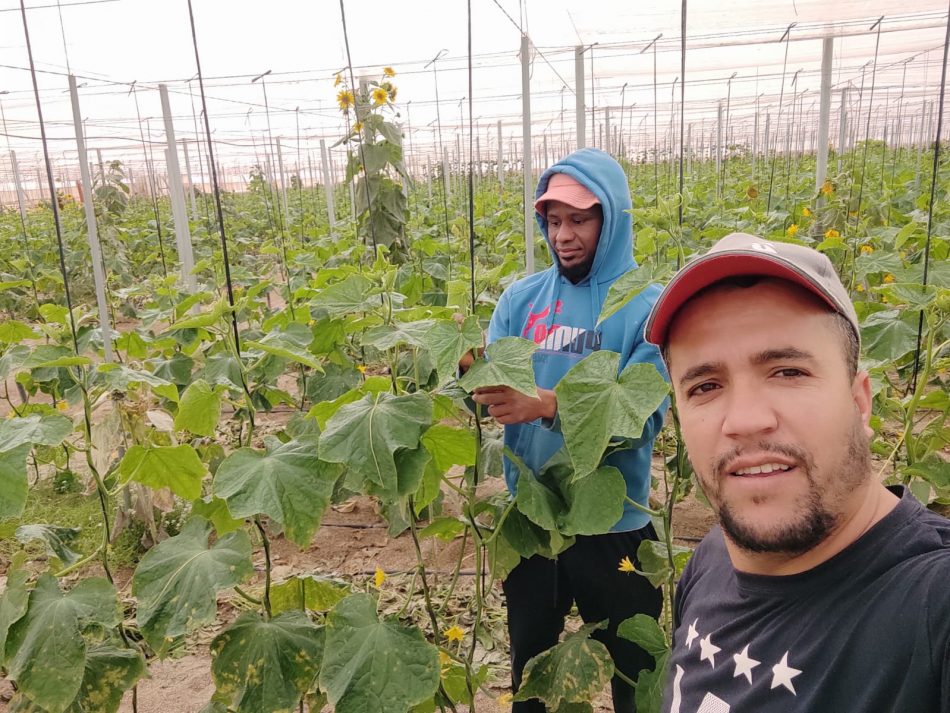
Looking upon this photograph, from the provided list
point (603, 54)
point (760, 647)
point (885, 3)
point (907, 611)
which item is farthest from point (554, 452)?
point (603, 54)

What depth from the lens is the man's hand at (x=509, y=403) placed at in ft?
5.80

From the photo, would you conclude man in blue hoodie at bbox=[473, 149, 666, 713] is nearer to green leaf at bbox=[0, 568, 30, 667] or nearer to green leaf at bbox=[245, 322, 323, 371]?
green leaf at bbox=[245, 322, 323, 371]

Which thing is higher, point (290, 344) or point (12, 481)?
point (290, 344)

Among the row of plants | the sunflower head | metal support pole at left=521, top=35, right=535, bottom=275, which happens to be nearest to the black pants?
the row of plants

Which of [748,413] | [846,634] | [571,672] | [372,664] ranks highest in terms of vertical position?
[748,413]

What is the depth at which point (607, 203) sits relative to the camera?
2.12m

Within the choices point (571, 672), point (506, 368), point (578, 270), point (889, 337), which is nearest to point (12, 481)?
point (506, 368)

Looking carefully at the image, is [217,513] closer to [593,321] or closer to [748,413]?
[593,321]

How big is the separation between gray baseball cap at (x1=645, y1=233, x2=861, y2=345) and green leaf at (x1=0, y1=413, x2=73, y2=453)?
4.46ft

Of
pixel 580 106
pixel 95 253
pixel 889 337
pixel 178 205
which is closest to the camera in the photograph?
pixel 889 337

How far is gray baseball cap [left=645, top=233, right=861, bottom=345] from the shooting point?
92 centimetres

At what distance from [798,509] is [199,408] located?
1.44 meters

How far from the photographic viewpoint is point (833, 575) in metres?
0.89

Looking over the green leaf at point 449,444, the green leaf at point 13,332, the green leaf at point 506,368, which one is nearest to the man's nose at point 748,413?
the green leaf at point 506,368
